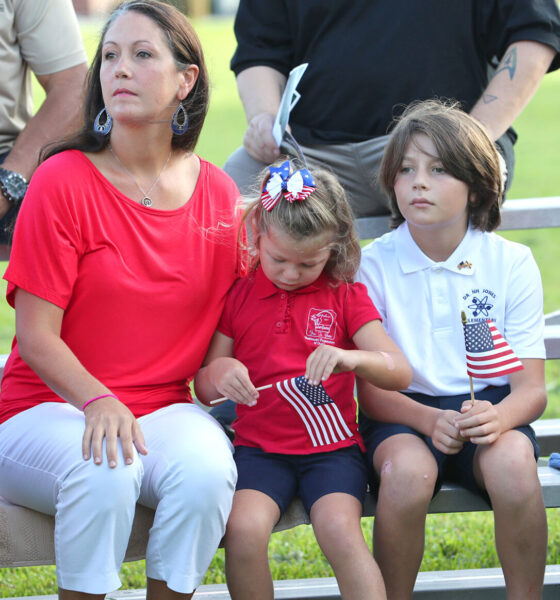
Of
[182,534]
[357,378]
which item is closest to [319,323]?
[357,378]

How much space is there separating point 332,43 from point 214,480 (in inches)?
68.3

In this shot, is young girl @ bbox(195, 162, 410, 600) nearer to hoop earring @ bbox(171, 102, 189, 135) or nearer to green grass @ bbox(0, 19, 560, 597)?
hoop earring @ bbox(171, 102, 189, 135)

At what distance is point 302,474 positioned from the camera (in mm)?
2725

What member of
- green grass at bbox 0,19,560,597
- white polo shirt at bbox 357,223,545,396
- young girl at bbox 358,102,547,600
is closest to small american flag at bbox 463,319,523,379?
young girl at bbox 358,102,547,600

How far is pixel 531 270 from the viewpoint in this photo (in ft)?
9.67

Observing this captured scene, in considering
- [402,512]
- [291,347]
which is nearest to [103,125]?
[291,347]

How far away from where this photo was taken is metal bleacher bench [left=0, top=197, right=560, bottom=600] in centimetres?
250

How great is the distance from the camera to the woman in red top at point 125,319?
2400 millimetres

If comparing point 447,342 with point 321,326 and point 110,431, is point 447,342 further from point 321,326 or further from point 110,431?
point 110,431

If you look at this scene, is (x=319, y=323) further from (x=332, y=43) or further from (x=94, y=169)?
(x=332, y=43)

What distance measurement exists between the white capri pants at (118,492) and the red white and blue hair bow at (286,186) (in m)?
0.65

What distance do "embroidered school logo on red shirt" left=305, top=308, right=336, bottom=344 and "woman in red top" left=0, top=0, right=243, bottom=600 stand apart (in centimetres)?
27

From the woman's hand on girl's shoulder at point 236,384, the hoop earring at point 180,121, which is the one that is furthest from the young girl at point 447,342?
the hoop earring at point 180,121

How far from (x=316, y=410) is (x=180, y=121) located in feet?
3.00
